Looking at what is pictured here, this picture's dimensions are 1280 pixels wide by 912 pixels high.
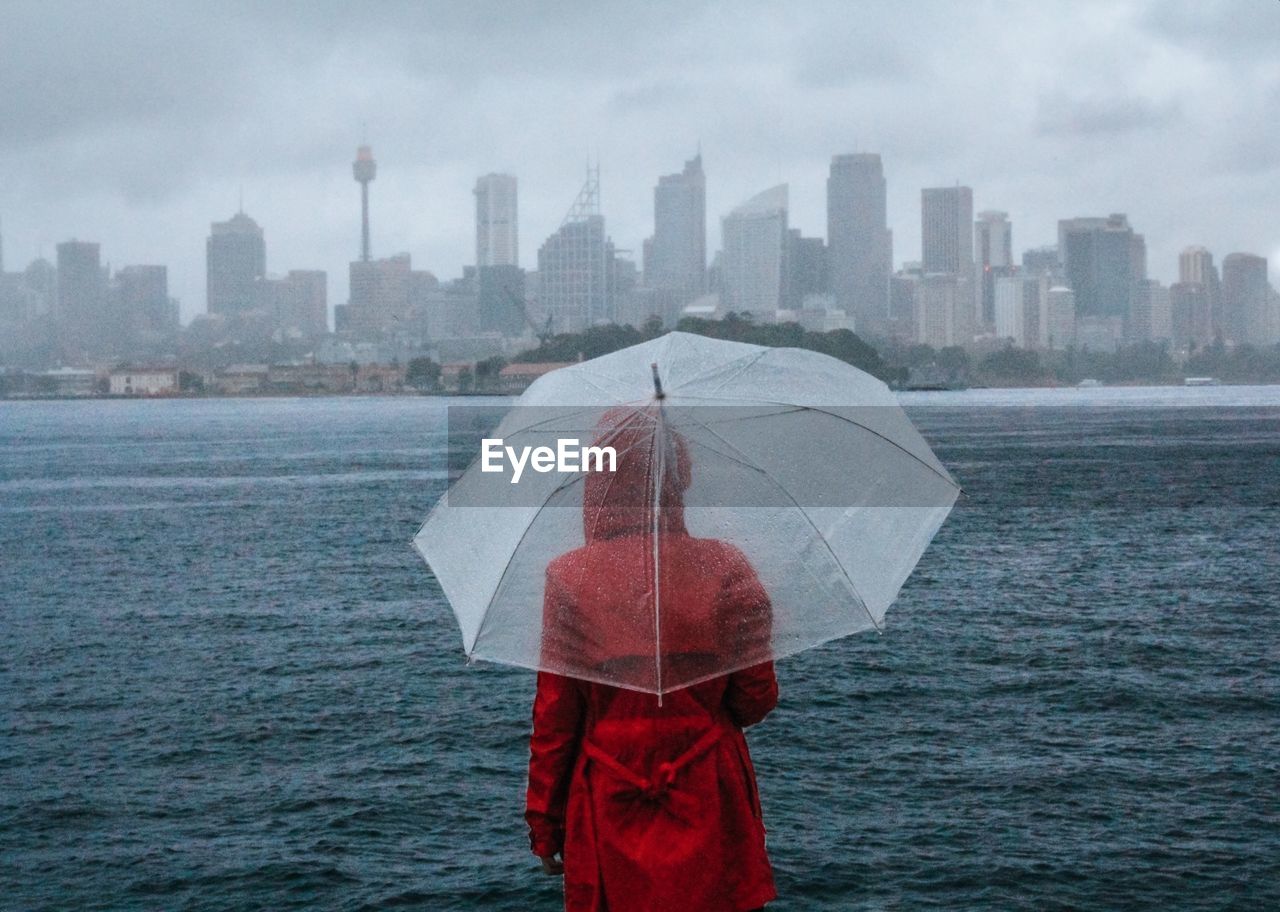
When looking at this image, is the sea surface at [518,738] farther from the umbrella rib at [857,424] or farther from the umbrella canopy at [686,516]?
the umbrella canopy at [686,516]

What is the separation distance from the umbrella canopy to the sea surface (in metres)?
6.18

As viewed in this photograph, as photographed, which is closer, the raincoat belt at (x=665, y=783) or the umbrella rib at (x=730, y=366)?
the raincoat belt at (x=665, y=783)

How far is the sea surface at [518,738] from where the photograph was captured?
35.8ft

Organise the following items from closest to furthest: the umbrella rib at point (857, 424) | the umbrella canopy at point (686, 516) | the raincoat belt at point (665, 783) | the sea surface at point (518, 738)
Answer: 1. the raincoat belt at point (665, 783)
2. the umbrella canopy at point (686, 516)
3. the umbrella rib at point (857, 424)
4. the sea surface at point (518, 738)

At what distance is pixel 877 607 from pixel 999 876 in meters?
6.58

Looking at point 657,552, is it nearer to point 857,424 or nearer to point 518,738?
point 857,424

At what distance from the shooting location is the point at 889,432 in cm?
491

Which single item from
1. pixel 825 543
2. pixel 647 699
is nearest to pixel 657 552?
pixel 647 699

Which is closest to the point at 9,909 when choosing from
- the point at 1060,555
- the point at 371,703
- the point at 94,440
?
the point at 371,703

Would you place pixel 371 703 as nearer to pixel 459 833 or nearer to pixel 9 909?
pixel 459 833

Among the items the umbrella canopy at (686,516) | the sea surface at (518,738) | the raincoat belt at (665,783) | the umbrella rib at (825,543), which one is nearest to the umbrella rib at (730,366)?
the umbrella canopy at (686,516)

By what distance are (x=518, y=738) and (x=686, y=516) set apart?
1137 cm

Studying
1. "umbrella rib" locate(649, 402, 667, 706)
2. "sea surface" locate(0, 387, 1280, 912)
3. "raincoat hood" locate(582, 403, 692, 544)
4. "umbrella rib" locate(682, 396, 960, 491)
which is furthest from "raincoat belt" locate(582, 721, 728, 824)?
"sea surface" locate(0, 387, 1280, 912)

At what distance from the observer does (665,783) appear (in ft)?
14.2
